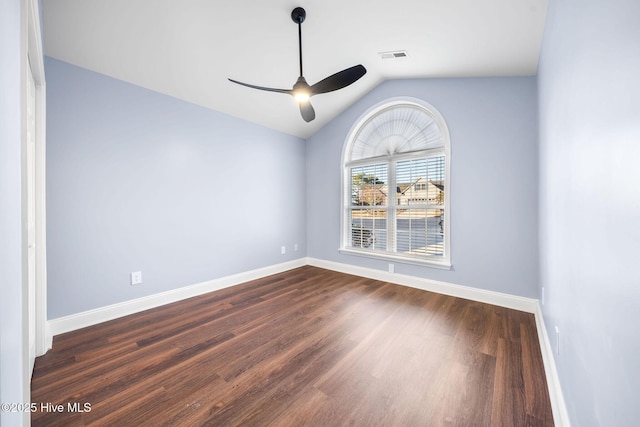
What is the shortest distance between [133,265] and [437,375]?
3034 mm

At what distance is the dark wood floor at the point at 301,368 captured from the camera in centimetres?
137

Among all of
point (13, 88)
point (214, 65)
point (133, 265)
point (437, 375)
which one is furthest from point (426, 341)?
point (214, 65)

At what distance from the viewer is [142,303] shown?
2.69 metres

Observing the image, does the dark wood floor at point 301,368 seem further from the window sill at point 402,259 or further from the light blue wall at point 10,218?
the light blue wall at point 10,218

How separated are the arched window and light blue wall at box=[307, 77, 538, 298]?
0.47 feet

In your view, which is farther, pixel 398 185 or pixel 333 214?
pixel 333 214

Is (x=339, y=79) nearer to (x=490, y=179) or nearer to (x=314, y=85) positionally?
(x=314, y=85)

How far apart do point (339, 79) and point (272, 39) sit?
0.92m

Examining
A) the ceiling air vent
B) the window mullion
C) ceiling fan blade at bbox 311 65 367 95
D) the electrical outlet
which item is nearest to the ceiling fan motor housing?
ceiling fan blade at bbox 311 65 367 95

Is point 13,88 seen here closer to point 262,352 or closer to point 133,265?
point 262,352

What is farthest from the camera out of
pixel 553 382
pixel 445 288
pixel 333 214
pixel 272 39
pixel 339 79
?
pixel 333 214

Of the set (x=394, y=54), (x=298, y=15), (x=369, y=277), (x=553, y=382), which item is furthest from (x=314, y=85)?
(x=369, y=277)

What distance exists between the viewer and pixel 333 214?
4359 mm

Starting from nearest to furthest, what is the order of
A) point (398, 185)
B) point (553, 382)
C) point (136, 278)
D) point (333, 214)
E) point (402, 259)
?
1. point (553, 382)
2. point (136, 278)
3. point (402, 259)
4. point (398, 185)
5. point (333, 214)
